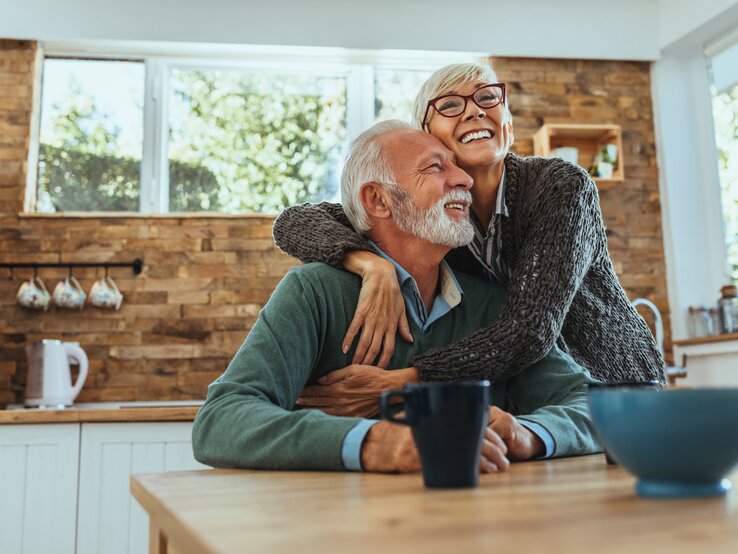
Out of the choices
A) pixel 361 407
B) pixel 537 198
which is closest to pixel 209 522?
pixel 361 407

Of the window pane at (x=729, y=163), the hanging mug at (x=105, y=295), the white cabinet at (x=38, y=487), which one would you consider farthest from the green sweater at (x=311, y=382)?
the window pane at (x=729, y=163)

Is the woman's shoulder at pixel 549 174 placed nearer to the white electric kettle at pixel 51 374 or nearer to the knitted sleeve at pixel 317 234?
the knitted sleeve at pixel 317 234

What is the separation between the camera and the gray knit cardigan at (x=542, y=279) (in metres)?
1.28

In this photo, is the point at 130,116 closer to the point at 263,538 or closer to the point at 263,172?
the point at 263,172

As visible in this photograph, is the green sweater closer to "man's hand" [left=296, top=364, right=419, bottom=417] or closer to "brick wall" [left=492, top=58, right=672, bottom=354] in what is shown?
"man's hand" [left=296, top=364, right=419, bottom=417]

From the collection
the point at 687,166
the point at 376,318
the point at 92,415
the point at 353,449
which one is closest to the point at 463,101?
the point at 376,318

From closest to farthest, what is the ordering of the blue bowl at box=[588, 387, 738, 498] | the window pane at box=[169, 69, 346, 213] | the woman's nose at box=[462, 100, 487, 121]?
the blue bowl at box=[588, 387, 738, 498] → the woman's nose at box=[462, 100, 487, 121] → the window pane at box=[169, 69, 346, 213]

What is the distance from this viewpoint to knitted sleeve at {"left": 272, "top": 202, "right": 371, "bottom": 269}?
4.64 feet

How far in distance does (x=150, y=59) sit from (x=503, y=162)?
110 inches

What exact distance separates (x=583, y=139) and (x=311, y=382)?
3097 mm

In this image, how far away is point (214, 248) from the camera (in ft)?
11.9

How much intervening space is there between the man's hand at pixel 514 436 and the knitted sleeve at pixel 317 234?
495 mm

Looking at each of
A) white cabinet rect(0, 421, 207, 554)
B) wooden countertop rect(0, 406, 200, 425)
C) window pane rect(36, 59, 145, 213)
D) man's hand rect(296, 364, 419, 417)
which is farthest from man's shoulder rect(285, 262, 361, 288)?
window pane rect(36, 59, 145, 213)

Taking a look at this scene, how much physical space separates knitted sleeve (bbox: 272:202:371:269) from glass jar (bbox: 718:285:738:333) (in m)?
2.77
